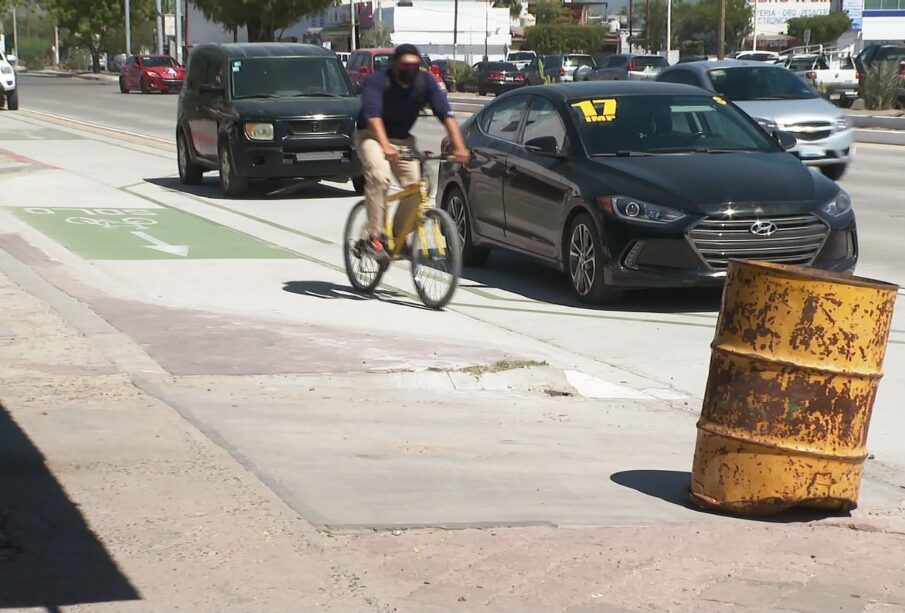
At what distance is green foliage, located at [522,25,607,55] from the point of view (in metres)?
118

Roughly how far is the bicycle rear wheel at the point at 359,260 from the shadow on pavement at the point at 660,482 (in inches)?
185

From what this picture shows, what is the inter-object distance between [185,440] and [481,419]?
4.76 ft

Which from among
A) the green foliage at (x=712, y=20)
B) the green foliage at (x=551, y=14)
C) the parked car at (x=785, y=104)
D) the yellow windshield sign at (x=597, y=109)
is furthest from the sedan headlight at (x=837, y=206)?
the green foliage at (x=551, y=14)

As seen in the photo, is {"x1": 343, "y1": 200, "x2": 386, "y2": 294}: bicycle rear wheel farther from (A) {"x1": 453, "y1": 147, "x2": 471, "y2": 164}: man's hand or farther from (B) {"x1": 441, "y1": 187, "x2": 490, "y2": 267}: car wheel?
(B) {"x1": 441, "y1": 187, "x2": 490, "y2": 267}: car wheel

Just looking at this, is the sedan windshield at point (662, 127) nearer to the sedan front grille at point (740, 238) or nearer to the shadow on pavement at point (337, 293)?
the sedan front grille at point (740, 238)

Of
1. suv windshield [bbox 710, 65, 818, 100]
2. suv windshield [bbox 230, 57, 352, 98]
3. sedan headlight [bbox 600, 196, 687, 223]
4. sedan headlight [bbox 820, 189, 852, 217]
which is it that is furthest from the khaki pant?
suv windshield [bbox 710, 65, 818, 100]

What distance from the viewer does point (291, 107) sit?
1777cm

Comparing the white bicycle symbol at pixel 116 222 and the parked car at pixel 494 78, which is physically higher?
the white bicycle symbol at pixel 116 222

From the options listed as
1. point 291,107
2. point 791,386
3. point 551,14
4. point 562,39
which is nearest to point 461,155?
→ point 791,386

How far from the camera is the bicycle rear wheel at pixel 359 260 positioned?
10852 mm

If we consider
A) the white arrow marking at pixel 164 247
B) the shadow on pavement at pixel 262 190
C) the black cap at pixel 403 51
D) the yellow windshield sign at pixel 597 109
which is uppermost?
the black cap at pixel 403 51

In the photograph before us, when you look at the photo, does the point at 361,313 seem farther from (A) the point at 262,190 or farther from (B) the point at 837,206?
(A) the point at 262,190

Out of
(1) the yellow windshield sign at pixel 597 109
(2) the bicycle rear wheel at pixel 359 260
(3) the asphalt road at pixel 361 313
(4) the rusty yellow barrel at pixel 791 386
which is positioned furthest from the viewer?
(1) the yellow windshield sign at pixel 597 109

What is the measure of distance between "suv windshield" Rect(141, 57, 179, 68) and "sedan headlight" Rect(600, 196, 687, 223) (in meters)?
49.9
